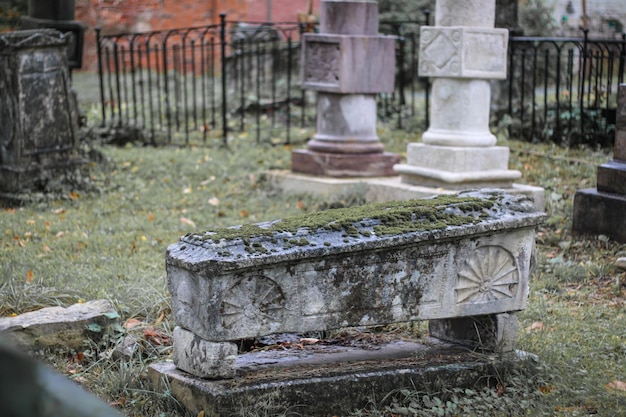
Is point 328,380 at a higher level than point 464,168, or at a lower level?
lower

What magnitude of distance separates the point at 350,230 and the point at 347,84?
17.0 feet

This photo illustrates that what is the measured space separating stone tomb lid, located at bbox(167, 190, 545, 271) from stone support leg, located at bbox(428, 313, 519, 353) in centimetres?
46

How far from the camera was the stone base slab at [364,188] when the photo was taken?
768 centimetres

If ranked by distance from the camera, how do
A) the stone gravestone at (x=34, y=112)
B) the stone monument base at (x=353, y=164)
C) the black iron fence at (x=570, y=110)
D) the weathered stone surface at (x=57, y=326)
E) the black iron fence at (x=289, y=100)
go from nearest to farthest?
the weathered stone surface at (x=57, y=326) → the stone gravestone at (x=34, y=112) → the stone monument base at (x=353, y=164) → the black iron fence at (x=570, y=110) → the black iron fence at (x=289, y=100)

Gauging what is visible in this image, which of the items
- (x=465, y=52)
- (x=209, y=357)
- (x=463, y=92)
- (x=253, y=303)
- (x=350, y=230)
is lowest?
(x=209, y=357)

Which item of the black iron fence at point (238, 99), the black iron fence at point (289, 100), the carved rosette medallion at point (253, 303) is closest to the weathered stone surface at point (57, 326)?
the carved rosette medallion at point (253, 303)

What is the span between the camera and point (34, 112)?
860 cm

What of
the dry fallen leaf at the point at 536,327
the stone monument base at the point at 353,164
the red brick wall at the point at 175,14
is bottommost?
the dry fallen leaf at the point at 536,327

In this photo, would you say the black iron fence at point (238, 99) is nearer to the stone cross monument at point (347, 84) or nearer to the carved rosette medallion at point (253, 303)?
the stone cross monument at point (347, 84)

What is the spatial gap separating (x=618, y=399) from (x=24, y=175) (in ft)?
21.4

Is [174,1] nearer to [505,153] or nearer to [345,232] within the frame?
[505,153]

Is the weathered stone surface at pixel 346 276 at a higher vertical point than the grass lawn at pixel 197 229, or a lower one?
higher

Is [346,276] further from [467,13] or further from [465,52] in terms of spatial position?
[467,13]

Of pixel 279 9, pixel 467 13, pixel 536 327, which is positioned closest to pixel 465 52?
pixel 467 13
